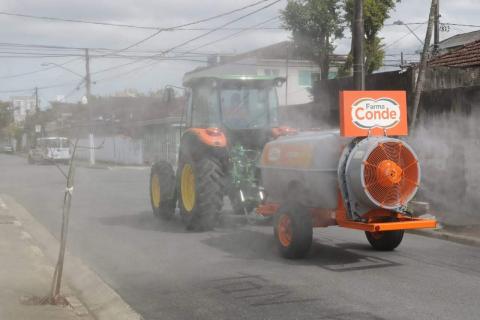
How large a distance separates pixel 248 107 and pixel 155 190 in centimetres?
269

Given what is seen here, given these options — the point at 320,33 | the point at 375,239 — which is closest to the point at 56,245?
the point at 375,239

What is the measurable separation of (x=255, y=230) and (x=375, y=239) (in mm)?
2398

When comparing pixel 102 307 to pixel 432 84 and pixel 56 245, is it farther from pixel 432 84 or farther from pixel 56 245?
pixel 432 84

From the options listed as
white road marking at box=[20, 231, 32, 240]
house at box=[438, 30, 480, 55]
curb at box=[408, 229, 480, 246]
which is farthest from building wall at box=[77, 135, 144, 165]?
curb at box=[408, 229, 480, 246]

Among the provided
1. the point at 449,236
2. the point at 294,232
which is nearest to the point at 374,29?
the point at 449,236

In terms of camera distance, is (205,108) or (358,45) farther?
(358,45)

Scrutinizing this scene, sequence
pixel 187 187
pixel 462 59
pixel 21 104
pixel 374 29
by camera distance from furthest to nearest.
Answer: pixel 21 104
pixel 374 29
pixel 462 59
pixel 187 187

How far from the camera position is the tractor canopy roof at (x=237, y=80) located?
34.5 feet

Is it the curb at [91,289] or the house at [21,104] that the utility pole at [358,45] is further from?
the house at [21,104]

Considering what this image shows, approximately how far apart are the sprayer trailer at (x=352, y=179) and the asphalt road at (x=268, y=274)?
0.50 metres

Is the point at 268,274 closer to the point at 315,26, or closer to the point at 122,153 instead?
the point at 315,26

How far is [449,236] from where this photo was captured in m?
9.33

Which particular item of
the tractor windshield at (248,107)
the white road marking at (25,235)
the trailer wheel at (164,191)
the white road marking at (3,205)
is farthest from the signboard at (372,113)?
the white road marking at (3,205)

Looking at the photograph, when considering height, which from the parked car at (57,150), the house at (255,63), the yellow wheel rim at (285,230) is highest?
the house at (255,63)
